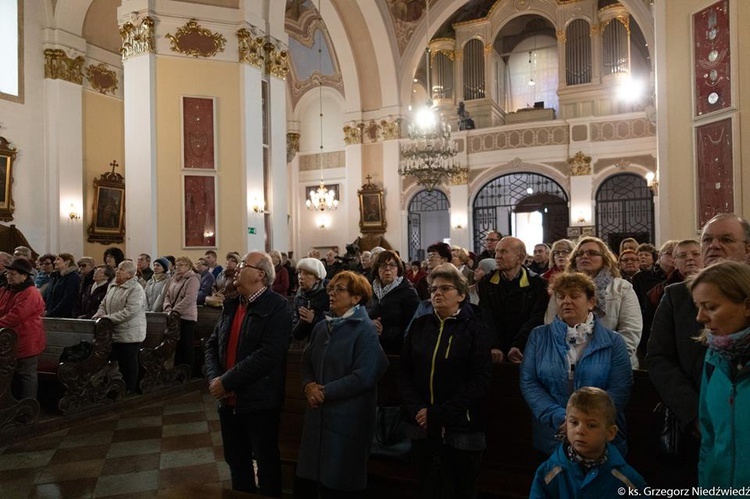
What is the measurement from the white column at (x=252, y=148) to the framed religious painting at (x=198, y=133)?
0.58 m

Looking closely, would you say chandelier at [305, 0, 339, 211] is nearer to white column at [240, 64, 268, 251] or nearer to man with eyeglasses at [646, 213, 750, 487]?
white column at [240, 64, 268, 251]

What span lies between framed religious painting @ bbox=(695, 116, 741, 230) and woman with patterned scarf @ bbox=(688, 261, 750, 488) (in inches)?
215

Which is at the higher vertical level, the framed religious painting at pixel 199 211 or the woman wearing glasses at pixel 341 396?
the framed religious painting at pixel 199 211

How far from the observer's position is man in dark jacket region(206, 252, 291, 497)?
10.4 feet

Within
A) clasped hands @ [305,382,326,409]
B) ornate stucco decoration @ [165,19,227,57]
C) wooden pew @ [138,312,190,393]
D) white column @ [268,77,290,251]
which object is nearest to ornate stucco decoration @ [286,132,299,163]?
white column @ [268,77,290,251]

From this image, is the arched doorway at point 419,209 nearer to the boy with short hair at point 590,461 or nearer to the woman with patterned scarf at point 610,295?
the woman with patterned scarf at point 610,295

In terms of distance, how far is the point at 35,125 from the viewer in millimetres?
12008

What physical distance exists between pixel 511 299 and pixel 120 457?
3404 millimetres

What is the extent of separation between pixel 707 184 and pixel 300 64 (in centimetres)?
1588

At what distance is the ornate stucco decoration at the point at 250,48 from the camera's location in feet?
34.1

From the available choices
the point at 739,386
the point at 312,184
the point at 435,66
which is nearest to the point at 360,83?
the point at 435,66

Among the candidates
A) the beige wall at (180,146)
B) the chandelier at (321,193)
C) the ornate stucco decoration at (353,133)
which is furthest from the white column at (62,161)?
the ornate stucco decoration at (353,133)

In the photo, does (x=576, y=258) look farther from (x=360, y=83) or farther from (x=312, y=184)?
(x=312, y=184)

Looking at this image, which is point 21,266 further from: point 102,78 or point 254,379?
point 102,78
